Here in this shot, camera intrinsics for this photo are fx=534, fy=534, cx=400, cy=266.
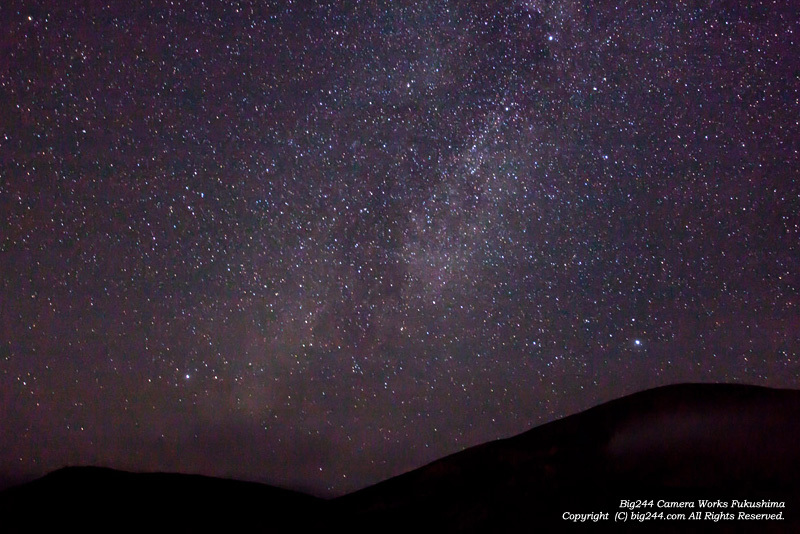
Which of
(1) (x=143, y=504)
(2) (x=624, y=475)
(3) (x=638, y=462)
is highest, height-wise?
(1) (x=143, y=504)

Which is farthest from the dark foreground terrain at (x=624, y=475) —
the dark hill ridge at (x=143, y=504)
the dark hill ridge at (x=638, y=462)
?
the dark hill ridge at (x=143, y=504)

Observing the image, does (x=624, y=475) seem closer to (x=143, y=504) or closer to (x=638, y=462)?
(x=638, y=462)

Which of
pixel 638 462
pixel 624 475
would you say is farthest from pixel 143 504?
pixel 638 462

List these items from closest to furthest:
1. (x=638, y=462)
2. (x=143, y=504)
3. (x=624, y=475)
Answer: (x=624, y=475)
(x=638, y=462)
(x=143, y=504)

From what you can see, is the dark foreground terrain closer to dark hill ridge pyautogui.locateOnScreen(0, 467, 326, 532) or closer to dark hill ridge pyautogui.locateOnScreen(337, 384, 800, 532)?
dark hill ridge pyautogui.locateOnScreen(337, 384, 800, 532)

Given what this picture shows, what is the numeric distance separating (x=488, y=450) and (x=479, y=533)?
2.16m

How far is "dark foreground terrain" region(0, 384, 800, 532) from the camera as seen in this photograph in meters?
5.08

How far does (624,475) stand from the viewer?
598cm

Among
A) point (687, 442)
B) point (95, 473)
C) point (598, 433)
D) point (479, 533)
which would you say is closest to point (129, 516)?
point (95, 473)

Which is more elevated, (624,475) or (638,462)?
(638,462)

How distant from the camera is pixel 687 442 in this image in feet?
19.7

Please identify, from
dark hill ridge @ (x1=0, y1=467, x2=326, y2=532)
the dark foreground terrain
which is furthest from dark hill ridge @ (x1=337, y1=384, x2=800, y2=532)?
dark hill ridge @ (x1=0, y1=467, x2=326, y2=532)

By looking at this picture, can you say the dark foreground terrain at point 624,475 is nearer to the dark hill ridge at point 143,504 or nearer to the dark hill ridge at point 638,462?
the dark hill ridge at point 638,462

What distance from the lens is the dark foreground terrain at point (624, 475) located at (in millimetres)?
5078
